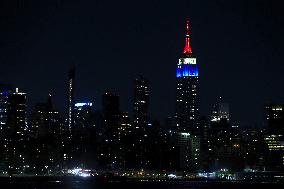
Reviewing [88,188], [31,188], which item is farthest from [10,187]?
[88,188]

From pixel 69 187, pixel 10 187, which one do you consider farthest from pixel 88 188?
pixel 10 187

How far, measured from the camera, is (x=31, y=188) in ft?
622

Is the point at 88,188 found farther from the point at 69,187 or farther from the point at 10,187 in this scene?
the point at 10,187

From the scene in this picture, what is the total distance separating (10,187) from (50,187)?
10.8 m

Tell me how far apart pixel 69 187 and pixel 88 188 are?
4.47 m

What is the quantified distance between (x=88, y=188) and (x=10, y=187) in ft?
61.8

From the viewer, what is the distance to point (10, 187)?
188875mm

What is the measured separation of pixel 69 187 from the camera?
655 feet

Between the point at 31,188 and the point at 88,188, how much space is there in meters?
14.8

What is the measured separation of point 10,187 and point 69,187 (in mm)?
15947

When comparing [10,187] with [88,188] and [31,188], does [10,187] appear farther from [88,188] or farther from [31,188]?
[88,188]

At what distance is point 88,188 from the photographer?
198625 millimetres
